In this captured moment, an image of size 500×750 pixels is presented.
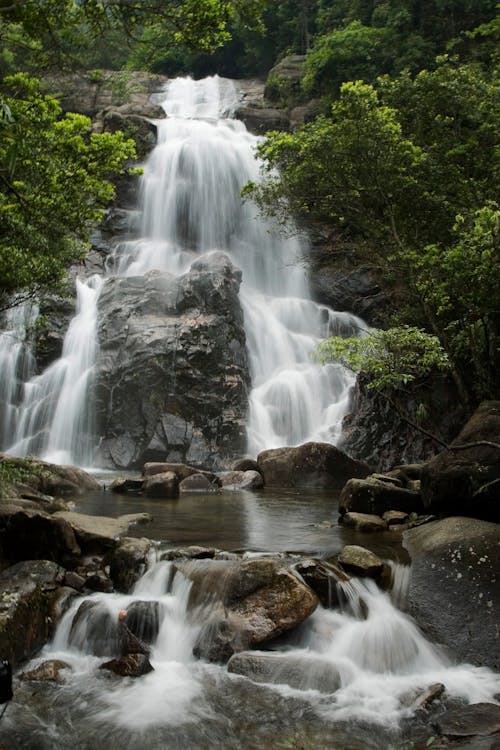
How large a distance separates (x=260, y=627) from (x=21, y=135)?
5428 mm

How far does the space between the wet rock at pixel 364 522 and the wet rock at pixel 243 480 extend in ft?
19.2

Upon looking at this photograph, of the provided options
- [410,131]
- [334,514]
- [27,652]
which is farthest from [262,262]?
[27,652]

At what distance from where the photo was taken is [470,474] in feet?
28.4

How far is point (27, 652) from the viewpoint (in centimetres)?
618

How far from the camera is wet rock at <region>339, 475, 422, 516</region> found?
10672 millimetres

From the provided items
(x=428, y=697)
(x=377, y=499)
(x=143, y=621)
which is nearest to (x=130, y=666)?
(x=143, y=621)

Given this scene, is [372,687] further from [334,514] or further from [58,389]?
[58,389]

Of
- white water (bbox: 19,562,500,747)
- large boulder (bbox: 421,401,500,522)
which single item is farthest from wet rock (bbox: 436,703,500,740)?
large boulder (bbox: 421,401,500,522)

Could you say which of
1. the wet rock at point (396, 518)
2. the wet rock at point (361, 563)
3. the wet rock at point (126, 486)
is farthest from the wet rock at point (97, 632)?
the wet rock at point (126, 486)

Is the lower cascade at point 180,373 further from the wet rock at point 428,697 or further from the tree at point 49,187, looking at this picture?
the wet rock at point 428,697

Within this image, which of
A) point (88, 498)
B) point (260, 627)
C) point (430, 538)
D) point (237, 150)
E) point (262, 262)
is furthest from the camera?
point (237, 150)

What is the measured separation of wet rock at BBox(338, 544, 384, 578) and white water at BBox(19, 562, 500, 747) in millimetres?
161

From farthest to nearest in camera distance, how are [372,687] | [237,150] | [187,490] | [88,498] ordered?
[237,150], [187,490], [88,498], [372,687]

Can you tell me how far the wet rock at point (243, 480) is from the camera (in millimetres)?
16109
